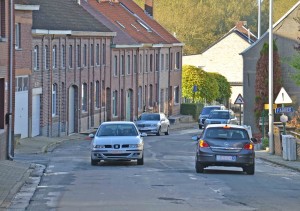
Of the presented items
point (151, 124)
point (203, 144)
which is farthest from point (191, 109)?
point (203, 144)

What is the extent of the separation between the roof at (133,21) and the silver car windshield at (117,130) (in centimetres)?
3807

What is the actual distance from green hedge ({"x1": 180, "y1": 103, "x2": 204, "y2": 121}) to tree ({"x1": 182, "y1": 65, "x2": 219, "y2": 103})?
106 inches

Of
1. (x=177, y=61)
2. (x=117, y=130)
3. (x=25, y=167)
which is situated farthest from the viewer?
(x=177, y=61)

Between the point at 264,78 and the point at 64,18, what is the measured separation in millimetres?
12484

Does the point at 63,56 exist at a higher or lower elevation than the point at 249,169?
higher

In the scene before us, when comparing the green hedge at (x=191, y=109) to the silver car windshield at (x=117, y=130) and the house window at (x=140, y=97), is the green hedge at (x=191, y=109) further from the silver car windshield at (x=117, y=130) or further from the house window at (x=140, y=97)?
the silver car windshield at (x=117, y=130)

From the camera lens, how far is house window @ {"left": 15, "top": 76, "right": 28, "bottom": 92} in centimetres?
4309

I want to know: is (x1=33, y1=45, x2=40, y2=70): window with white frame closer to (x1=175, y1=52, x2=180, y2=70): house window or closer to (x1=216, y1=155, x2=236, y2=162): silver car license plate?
(x1=216, y1=155, x2=236, y2=162): silver car license plate

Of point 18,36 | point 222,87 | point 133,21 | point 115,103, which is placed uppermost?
point 133,21

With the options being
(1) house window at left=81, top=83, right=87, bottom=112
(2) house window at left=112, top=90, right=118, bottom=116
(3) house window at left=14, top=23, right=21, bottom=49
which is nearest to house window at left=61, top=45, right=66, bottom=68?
(1) house window at left=81, top=83, right=87, bottom=112

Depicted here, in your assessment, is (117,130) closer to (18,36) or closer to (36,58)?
(18,36)

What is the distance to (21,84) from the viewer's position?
1727 inches

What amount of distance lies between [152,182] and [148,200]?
13.6 feet

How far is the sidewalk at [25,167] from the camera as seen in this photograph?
21.2 m
